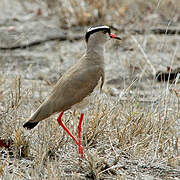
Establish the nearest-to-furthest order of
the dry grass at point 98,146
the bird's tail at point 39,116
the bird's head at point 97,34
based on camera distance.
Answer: the dry grass at point 98,146 → the bird's tail at point 39,116 → the bird's head at point 97,34

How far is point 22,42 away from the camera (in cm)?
698

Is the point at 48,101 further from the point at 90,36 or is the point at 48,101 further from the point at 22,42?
the point at 22,42

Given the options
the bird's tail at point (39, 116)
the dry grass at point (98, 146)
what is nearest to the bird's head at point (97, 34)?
the dry grass at point (98, 146)

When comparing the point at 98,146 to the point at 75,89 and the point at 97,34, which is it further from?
the point at 97,34

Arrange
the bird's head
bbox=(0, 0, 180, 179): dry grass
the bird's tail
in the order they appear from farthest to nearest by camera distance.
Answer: the bird's head < the bird's tail < bbox=(0, 0, 180, 179): dry grass

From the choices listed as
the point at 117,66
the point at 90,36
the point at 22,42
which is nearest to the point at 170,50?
the point at 117,66

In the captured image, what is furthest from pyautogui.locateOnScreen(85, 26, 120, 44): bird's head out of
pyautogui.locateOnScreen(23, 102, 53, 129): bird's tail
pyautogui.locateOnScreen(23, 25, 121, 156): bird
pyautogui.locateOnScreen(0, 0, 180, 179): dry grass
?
pyautogui.locateOnScreen(23, 102, 53, 129): bird's tail

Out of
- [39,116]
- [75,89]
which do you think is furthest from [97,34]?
Answer: [39,116]

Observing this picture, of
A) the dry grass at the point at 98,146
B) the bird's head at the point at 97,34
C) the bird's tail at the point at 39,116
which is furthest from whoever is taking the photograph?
the bird's head at the point at 97,34

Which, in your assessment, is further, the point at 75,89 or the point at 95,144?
the point at 95,144

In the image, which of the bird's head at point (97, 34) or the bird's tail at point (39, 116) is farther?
the bird's head at point (97, 34)

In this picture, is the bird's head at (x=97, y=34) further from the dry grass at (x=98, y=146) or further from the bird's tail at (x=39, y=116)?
the bird's tail at (x=39, y=116)

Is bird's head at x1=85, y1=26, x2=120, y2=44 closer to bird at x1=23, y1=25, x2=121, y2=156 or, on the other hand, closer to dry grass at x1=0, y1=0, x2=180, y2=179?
bird at x1=23, y1=25, x2=121, y2=156

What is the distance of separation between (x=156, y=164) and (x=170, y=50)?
3.48 m
